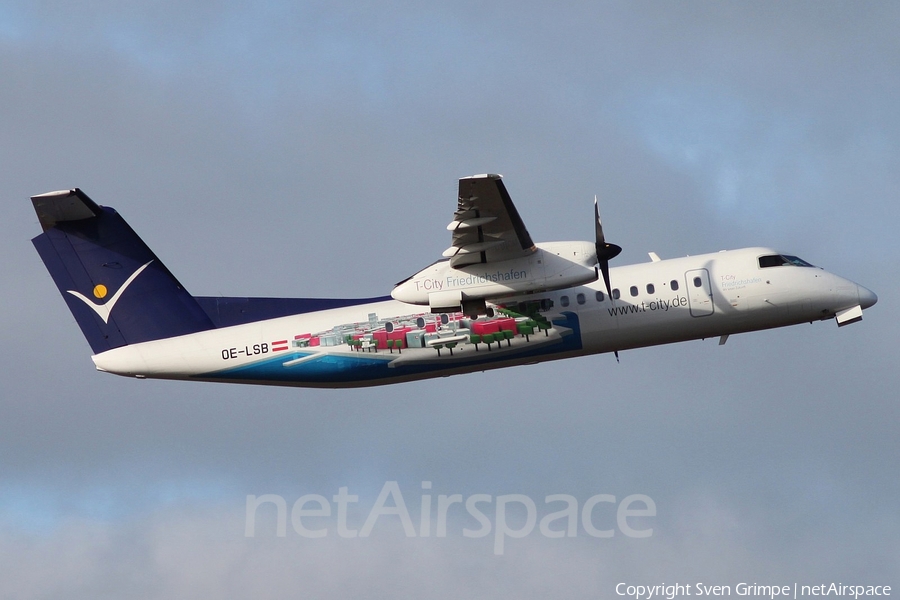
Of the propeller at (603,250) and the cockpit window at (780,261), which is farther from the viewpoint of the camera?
the cockpit window at (780,261)

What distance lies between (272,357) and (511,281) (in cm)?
592

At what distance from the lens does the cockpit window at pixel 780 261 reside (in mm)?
25875

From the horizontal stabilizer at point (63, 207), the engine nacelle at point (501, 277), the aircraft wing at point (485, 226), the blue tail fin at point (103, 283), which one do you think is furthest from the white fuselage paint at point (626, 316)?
the horizontal stabilizer at point (63, 207)

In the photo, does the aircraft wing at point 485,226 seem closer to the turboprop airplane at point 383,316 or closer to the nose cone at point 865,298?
the turboprop airplane at point 383,316

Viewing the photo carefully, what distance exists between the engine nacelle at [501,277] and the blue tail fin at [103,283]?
18.5 ft

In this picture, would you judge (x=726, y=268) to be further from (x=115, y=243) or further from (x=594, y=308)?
(x=115, y=243)

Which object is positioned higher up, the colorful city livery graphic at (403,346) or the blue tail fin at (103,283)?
the blue tail fin at (103,283)

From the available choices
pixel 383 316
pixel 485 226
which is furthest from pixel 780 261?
pixel 383 316

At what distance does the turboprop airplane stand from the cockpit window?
0.03 m

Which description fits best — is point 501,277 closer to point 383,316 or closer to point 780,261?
point 383,316

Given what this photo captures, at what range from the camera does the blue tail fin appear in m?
26.0

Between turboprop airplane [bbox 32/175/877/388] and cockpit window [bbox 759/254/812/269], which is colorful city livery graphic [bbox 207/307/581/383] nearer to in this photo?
turboprop airplane [bbox 32/175/877/388]

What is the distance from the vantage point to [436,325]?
25.4 metres

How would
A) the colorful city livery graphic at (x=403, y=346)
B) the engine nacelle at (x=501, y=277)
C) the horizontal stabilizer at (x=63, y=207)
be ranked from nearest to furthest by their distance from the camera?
the engine nacelle at (x=501, y=277) → the colorful city livery graphic at (x=403, y=346) → the horizontal stabilizer at (x=63, y=207)
